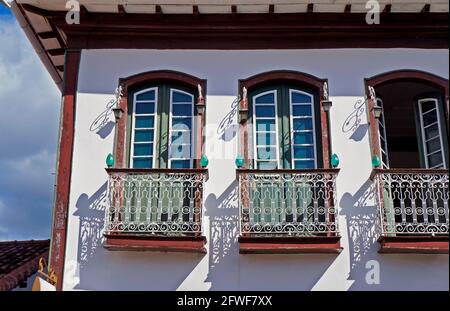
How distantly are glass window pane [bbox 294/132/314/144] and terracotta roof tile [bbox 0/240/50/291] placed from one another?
175 inches

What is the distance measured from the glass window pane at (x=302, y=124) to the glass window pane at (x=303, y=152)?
0.32m

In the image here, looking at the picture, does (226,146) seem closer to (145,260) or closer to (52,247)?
(145,260)

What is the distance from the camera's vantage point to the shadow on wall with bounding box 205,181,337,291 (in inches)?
354

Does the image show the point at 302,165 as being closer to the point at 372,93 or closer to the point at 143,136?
the point at 372,93

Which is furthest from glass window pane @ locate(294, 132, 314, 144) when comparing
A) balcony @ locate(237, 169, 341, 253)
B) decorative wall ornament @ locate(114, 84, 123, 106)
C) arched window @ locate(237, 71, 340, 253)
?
decorative wall ornament @ locate(114, 84, 123, 106)

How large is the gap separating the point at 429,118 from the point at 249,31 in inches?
123

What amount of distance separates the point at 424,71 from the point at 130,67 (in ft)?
15.2

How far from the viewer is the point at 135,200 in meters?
9.36

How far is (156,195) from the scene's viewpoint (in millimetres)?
9336

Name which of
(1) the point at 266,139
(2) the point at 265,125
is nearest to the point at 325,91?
(2) the point at 265,125

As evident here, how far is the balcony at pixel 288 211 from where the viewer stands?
897cm

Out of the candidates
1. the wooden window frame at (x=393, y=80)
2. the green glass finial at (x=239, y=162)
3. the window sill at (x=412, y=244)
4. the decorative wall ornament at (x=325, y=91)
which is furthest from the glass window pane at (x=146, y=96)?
the window sill at (x=412, y=244)

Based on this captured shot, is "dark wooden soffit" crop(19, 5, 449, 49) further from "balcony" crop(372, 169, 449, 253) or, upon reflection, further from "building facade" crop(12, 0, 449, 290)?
"balcony" crop(372, 169, 449, 253)
